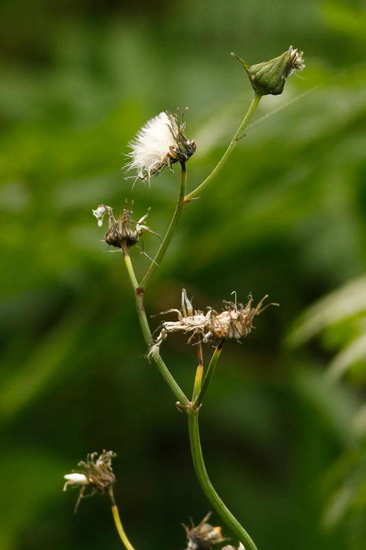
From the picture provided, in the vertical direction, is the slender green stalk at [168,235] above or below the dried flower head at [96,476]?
above

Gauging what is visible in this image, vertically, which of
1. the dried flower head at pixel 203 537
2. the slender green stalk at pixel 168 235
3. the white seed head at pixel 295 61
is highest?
the white seed head at pixel 295 61

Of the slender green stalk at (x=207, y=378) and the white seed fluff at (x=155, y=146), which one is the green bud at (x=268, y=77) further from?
the slender green stalk at (x=207, y=378)

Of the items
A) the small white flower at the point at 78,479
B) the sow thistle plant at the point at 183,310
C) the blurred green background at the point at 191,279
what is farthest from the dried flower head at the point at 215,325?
the blurred green background at the point at 191,279

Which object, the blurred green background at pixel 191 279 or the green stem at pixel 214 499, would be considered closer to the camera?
the green stem at pixel 214 499

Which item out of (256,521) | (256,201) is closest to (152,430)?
(256,521)

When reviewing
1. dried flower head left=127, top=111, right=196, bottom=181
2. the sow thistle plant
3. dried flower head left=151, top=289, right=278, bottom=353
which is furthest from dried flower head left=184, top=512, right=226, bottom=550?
dried flower head left=127, top=111, right=196, bottom=181

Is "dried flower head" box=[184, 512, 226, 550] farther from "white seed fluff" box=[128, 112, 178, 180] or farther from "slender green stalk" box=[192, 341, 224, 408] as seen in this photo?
"white seed fluff" box=[128, 112, 178, 180]

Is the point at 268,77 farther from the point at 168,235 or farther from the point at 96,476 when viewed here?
the point at 96,476

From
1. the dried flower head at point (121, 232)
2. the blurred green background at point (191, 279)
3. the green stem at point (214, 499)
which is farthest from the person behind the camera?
the blurred green background at point (191, 279)
